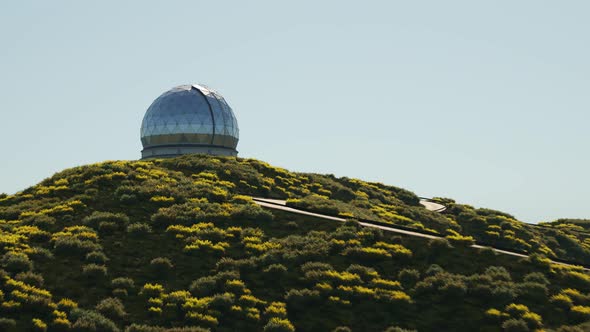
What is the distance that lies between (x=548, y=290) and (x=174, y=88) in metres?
50.8

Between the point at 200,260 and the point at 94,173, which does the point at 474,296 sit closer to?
the point at 200,260

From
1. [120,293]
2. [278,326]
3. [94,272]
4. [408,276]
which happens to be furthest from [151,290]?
[408,276]

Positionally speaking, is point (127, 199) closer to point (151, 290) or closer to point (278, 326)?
point (151, 290)

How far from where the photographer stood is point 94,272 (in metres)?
21.7

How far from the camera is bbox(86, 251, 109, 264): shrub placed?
22844 mm

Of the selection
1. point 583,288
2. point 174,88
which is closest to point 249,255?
point 583,288

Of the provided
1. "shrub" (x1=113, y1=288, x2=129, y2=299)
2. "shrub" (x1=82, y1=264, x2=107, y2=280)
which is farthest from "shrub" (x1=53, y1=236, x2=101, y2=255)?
"shrub" (x1=113, y1=288, x2=129, y2=299)

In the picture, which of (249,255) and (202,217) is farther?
(202,217)

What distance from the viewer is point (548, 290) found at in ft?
74.6

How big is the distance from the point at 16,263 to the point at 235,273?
7.76 metres

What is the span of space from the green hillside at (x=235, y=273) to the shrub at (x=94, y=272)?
36 millimetres

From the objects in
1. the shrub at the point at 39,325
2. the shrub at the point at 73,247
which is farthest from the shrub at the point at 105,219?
the shrub at the point at 39,325

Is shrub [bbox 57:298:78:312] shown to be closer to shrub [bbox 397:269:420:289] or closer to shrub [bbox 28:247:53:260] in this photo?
shrub [bbox 28:247:53:260]

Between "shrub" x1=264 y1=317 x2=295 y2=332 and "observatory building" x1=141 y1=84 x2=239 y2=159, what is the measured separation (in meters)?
43.9
